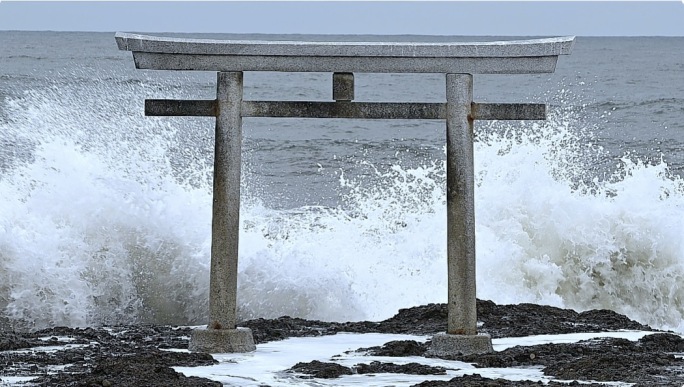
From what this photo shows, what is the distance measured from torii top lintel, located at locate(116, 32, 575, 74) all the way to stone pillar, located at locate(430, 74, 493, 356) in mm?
179

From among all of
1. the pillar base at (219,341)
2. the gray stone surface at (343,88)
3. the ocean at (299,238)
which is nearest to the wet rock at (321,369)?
the pillar base at (219,341)

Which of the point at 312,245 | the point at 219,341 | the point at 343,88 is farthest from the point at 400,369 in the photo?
the point at 312,245

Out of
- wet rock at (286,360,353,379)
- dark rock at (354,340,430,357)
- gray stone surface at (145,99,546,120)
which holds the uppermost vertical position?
gray stone surface at (145,99,546,120)

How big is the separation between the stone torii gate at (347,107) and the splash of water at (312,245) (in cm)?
361

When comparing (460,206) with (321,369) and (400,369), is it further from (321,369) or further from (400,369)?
(321,369)

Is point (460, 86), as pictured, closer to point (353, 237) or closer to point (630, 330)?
point (630, 330)

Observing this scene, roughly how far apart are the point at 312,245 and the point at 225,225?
5.68m

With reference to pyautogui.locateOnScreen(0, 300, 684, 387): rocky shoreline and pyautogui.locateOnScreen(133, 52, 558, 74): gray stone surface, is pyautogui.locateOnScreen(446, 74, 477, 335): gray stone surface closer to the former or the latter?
pyautogui.locateOnScreen(133, 52, 558, 74): gray stone surface

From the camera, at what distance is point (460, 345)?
273 inches

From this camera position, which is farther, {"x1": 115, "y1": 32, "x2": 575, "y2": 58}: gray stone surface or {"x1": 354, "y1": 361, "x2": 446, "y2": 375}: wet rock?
{"x1": 115, "y1": 32, "x2": 575, "y2": 58}: gray stone surface

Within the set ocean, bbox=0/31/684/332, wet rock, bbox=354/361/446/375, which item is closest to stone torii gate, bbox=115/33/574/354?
wet rock, bbox=354/361/446/375

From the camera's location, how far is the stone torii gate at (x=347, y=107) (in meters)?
6.93

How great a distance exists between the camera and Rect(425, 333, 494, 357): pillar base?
693 centimetres

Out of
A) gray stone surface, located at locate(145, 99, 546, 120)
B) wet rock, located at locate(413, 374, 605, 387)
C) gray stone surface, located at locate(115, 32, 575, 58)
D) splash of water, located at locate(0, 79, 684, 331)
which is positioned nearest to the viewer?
wet rock, located at locate(413, 374, 605, 387)
